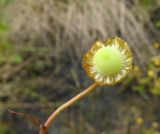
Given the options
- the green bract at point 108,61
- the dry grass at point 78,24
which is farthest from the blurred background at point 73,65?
the green bract at point 108,61

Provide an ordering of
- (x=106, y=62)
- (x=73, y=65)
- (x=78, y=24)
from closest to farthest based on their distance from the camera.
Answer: (x=106, y=62) → (x=73, y=65) → (x=78, y=24)

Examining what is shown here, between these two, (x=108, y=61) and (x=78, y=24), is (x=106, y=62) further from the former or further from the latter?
(x=78, y=24)

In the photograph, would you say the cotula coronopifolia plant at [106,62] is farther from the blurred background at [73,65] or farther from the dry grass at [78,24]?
the dry grass at [78,24]

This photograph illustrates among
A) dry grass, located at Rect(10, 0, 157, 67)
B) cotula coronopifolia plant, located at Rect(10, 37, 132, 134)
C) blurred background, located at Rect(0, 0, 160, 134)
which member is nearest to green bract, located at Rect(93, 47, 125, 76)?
cotula coronopifolia plant, located at Rect(10, 37, 132, 134)

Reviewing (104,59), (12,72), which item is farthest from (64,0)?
(104,59)

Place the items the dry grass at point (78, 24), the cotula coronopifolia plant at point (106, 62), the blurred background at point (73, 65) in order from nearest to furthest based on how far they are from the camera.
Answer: the cotula coronopifolia plant at point (106, 62)
the blurred background at point (73, 65)
the dry grass at point (78, 24)

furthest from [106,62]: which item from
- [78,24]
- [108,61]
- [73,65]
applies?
[78,24]

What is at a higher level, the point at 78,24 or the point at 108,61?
the point at 78,24
